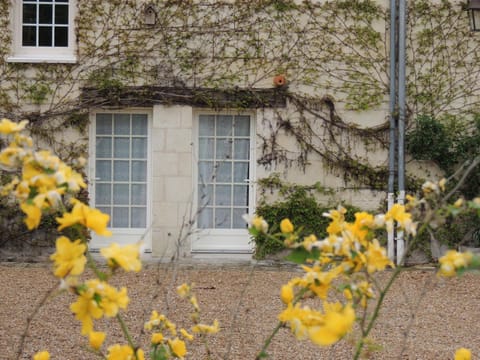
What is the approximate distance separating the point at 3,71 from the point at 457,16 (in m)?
5.32

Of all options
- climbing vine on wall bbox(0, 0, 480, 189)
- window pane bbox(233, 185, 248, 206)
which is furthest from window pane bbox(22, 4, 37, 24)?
window pane bbox(233, 185, 248, 206)

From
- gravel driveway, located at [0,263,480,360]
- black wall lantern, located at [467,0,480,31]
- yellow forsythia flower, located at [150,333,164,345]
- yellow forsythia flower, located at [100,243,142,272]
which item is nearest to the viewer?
yellow forsythia flower, located at [100,243,142,272]

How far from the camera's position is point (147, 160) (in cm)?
801

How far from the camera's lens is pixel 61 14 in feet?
26.2

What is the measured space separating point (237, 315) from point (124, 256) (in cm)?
386

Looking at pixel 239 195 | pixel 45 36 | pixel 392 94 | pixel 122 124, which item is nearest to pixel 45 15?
pixel 45 36

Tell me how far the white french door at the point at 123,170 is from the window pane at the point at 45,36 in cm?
114

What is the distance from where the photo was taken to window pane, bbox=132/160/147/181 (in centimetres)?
804

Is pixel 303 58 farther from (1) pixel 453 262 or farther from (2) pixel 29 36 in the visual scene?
(1) pixel 453 262

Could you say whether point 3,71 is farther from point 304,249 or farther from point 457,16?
point 304,249

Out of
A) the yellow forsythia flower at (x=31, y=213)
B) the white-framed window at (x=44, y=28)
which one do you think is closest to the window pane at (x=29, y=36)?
the white-framed window at (x=44, y=28)

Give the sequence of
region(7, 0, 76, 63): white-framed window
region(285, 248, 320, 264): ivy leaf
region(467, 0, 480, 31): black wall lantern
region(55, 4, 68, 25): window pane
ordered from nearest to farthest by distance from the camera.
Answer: region(285, 248, 320, 264): ivy leaf, region(467, 0, 480, 31): black wall lantern, region(7, 0, 76, 63): white-framed window, region(55, 4, 68, 25): window pane

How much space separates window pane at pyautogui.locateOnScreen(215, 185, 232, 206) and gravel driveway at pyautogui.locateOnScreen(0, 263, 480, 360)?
1031 mm

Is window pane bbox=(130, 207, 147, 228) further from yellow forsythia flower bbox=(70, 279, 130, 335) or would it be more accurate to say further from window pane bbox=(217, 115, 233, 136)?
yellow forsythia flower bbox=(70, 279, 130, 335)
